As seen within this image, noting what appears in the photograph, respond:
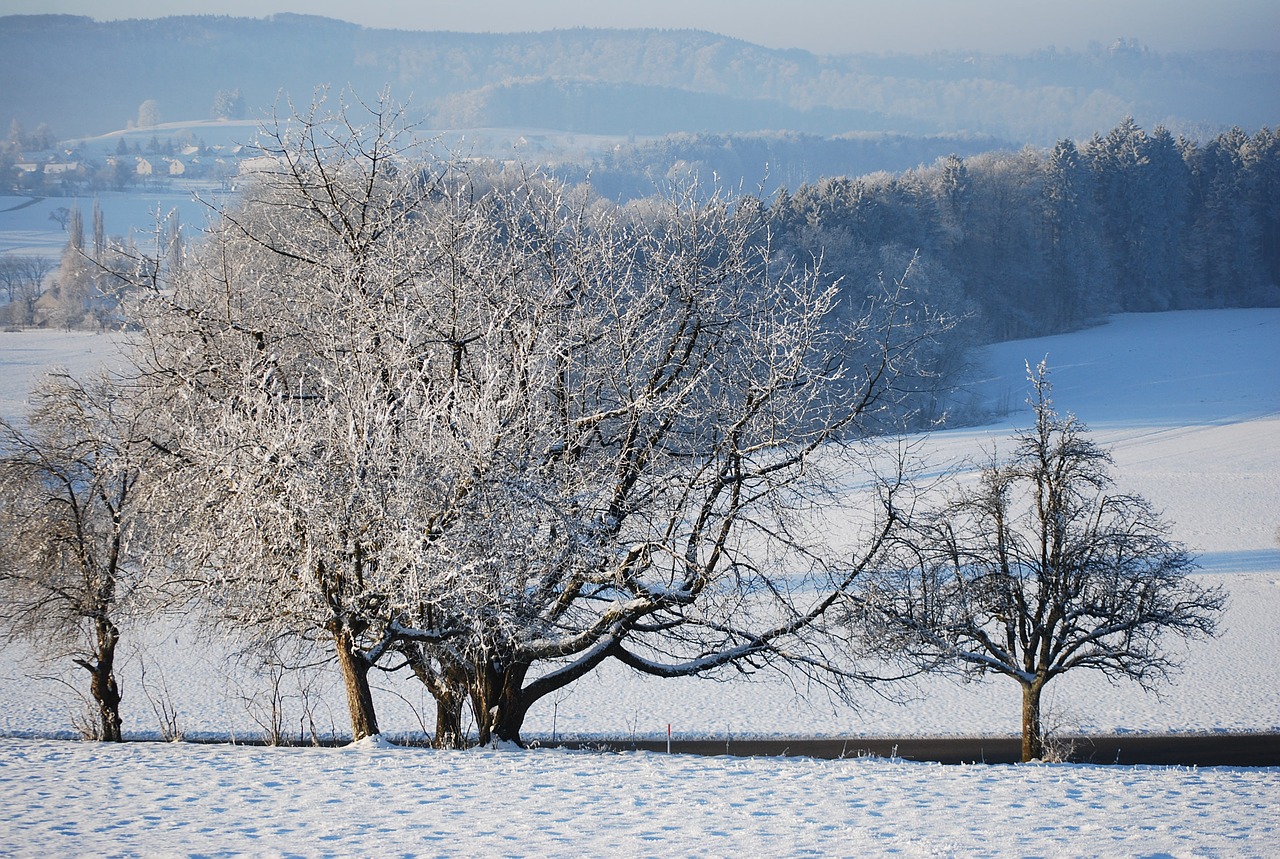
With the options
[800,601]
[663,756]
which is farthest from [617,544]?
[800,601]

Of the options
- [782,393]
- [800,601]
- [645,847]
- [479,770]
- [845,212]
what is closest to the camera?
[645,847]

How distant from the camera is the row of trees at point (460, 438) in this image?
736cm

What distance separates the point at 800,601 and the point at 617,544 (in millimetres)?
15980

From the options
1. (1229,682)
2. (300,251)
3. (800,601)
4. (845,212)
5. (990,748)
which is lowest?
(990,748)

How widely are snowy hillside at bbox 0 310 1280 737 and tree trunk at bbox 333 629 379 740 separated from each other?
135 centimetres

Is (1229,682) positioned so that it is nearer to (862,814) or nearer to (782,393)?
(782,393)

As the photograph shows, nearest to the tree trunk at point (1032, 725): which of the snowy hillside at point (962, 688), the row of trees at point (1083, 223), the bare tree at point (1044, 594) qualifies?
the bare tree at point (1044, 594)

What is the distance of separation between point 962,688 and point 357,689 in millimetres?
17116

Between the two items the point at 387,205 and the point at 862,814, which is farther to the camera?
the point at 387,205

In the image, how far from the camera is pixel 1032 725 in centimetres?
1443

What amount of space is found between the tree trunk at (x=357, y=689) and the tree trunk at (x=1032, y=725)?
31.5 feet

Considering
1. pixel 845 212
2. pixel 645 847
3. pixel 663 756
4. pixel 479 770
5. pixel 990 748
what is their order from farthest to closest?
pixel 845 212, pixel 990 748, pixel 663 756, pixel 479 770, pixel 645 847

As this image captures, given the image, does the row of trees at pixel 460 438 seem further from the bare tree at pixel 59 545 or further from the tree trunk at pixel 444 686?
the bare tree at pixel 59 545

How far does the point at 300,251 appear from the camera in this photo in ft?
33.6
